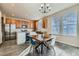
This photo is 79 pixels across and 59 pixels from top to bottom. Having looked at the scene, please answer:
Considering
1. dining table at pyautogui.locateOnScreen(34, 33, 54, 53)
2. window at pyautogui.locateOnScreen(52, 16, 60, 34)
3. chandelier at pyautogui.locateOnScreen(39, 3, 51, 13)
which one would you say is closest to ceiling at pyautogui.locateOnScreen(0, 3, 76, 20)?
chandelier at pyautogui.locateOnScreen(39, 3, 51, 13)

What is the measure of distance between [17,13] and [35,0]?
46 cm

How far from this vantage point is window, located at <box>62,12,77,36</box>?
2035 millimetres

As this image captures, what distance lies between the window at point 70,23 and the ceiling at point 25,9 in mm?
206

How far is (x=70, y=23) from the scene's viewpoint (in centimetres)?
206

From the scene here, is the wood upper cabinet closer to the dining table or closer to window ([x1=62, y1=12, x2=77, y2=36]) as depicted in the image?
the dining table

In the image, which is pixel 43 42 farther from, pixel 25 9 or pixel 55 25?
pixel 25 9

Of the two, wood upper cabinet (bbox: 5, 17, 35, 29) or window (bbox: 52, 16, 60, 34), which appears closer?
wood upper cabinet (bbox: 5, 17, 35, 29)

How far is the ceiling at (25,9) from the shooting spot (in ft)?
6.63

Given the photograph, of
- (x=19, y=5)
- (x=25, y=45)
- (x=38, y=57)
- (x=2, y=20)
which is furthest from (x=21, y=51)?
(x=19, y=5)

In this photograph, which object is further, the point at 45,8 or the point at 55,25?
the point at 55,25

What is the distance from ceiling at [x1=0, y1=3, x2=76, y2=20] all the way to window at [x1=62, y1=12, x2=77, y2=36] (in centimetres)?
21

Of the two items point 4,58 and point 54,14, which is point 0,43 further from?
point 54,14

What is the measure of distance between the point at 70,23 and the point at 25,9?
0.98 meters

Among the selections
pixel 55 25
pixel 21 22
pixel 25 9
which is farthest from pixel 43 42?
pixel 25 9
